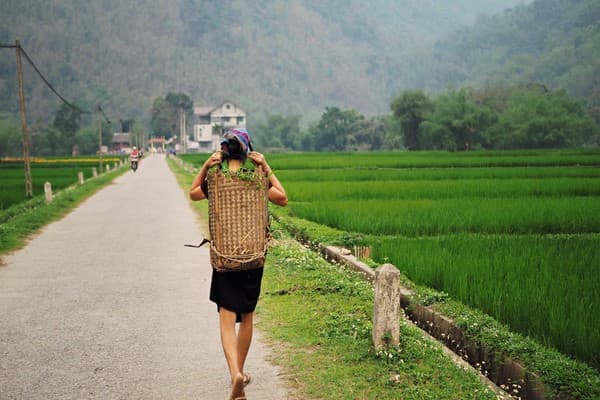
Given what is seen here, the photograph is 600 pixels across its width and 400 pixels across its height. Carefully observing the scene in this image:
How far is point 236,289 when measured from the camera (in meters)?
4.42

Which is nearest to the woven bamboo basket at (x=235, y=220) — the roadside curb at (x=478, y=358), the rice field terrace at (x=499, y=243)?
the roadside curb at (x=478, y=358)

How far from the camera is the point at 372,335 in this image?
5504mm

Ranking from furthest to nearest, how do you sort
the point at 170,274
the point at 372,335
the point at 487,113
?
the point at 487,113, the point at 170,274, the point at 372,335

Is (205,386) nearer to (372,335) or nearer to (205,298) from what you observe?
(372,335)

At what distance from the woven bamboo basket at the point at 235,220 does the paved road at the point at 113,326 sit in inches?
41.4

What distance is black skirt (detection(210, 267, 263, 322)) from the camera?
4.41 metres

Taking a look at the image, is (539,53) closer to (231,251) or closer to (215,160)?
(215,160)

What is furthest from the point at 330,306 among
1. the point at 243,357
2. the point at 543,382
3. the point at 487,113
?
the point at 487,113

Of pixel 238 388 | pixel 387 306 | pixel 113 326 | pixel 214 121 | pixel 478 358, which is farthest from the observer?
pixel 214 121

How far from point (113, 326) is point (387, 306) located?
295 centimetres

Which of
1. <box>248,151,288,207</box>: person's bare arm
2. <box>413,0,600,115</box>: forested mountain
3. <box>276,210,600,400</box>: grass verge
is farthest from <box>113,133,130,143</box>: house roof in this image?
<box>248,151,288,207</box>: person's bare arm

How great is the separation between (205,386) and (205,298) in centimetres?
296

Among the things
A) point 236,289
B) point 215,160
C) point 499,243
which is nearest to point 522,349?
point 236,289

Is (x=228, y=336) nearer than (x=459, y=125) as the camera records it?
Yes
